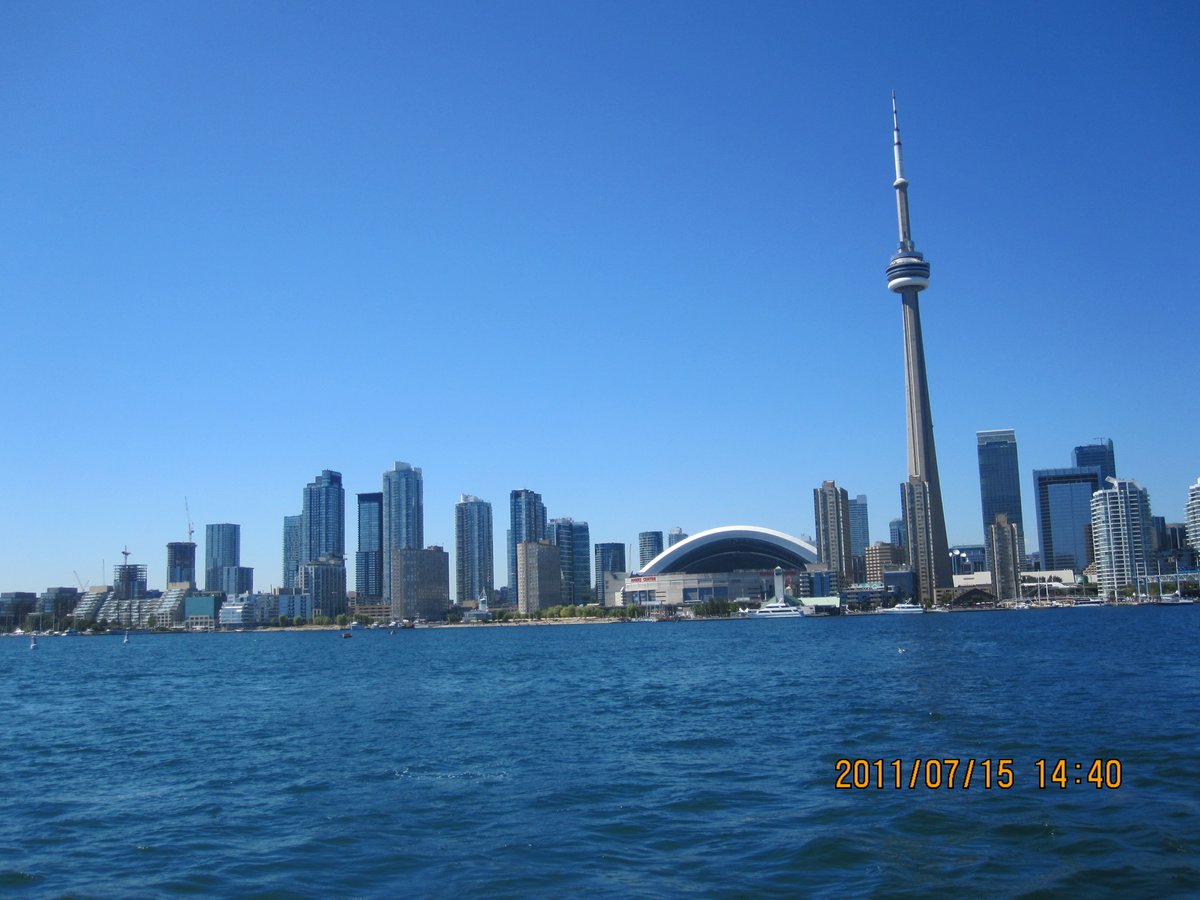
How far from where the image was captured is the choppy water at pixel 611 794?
49.2 ft

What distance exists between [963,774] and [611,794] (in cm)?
745

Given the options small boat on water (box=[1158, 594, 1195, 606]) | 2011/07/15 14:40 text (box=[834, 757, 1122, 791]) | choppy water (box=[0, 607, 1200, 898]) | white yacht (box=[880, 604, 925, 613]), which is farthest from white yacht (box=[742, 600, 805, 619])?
2011/07/15 14:40 text (box=[834, 757, 1122, 791])

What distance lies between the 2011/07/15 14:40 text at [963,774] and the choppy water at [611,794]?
1.12ft

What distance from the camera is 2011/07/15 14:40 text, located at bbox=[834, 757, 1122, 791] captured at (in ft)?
65.6

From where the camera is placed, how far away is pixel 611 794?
20547 millimetres

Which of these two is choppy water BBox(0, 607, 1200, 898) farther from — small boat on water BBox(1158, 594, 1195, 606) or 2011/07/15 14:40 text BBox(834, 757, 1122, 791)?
small boat on water BBox(1158, 594, 1195, 606)

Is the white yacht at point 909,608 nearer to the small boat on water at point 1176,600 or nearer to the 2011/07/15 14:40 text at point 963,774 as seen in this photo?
the small boat on water at point 1176,600

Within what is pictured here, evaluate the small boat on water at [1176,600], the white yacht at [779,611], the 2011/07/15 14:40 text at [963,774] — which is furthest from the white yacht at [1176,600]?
the 2011/07/15 14:40 text at [963,774]

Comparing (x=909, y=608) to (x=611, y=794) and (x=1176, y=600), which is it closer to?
(x=1176, y=600)

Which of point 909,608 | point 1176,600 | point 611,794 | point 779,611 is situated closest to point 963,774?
point 611,794

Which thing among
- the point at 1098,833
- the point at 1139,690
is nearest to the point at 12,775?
the point at 1098,833

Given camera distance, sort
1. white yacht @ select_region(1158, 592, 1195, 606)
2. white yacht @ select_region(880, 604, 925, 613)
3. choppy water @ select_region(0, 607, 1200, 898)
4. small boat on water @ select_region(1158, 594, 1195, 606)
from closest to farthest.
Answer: choppy water @ select_region(0, 607, 1200, 898), small boat on water @ select_region(1158, 594, 1195, 606), white yacht @ select_region(1158, 592, 1195, 606), white yacht @ select_region(880, 604, 925, 613)

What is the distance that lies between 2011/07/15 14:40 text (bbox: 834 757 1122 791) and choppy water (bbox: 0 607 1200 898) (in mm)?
343

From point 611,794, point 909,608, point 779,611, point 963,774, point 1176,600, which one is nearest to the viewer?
point 611,794
